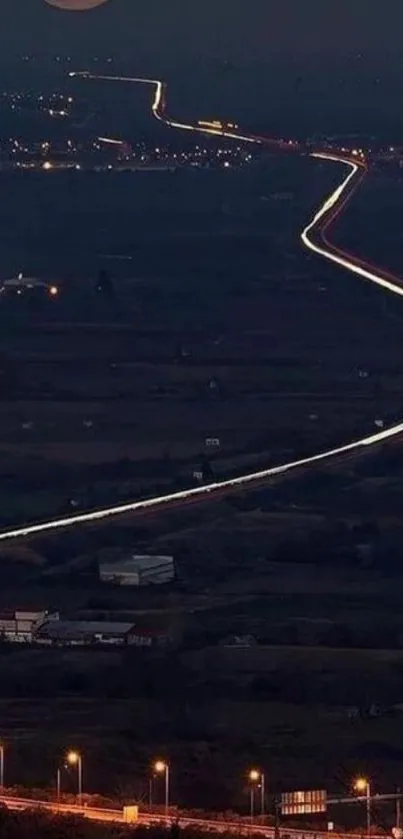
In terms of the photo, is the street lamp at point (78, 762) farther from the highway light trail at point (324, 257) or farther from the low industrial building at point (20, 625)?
the highway light trail at point (324, 257)

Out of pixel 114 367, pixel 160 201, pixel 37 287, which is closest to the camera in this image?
pixel 114 367

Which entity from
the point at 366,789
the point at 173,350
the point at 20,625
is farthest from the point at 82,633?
the point at 173,350

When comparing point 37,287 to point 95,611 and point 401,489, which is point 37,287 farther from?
point 95,611

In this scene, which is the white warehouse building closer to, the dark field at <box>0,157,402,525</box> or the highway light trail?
the highway light trail

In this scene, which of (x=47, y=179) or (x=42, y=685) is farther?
(x=47, y=179)

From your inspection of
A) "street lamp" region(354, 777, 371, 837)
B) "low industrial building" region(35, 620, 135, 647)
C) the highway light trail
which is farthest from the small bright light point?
the highway light trail

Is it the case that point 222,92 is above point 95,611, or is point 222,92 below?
above

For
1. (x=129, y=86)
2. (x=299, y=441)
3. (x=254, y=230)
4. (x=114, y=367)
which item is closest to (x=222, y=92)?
(x=129, y=86)
